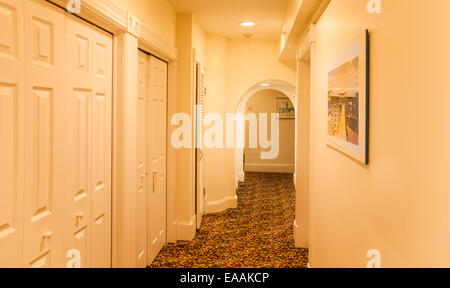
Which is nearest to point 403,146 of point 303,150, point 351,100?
point 351,100

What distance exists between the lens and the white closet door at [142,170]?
10.8 ft

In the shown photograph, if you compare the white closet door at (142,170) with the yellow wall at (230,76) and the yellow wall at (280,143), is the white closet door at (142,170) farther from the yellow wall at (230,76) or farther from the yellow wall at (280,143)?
the yellow wall at (280,143)

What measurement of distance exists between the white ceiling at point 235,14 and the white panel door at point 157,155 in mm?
785

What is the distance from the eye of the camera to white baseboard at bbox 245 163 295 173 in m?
10.8

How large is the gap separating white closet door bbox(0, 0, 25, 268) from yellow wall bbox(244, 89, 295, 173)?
9419mm

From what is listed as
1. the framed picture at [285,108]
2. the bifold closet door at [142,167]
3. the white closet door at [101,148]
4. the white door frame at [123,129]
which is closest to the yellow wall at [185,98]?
the bifold closet door at [142,167]

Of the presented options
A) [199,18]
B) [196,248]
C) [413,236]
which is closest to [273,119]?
[199,18]

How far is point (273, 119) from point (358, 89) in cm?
925

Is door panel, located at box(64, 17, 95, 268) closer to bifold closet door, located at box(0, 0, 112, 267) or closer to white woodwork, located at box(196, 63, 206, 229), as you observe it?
bifold closet door, located at box(0, 0, 112, 267)

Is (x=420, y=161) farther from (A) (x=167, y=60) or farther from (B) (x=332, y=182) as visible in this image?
(A) (x=167, y=60)

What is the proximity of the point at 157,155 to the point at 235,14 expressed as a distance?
6.56 ft

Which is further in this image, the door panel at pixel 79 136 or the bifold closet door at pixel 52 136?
the door panel at pixel 79 136

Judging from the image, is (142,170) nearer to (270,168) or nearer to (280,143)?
(270,168)

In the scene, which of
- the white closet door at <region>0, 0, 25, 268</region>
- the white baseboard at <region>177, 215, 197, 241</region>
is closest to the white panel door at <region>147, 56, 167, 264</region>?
the white baseboard at <region>177, 215, 197, 241</region>
